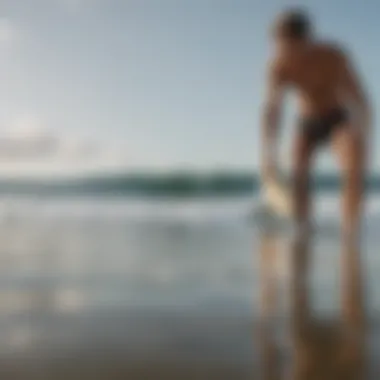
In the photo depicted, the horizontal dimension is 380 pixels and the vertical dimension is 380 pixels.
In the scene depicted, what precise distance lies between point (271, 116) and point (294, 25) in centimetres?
33

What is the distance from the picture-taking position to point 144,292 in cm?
208

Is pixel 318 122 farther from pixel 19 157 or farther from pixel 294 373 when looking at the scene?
pixel 294 373

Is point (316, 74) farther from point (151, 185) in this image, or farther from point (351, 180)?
point (151, 185)

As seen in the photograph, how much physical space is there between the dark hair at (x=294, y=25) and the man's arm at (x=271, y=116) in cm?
12

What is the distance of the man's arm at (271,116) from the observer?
3.28 m

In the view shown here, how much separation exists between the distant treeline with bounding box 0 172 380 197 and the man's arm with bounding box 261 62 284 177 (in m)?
0.44

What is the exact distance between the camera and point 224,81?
11.8ft

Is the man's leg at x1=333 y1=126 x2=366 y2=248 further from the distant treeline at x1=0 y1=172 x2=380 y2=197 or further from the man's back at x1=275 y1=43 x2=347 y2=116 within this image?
the distant treeline at x1=0 y1=172 x2=380 y2=197

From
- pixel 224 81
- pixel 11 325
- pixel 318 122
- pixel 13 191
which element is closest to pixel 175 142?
pixel 224 81

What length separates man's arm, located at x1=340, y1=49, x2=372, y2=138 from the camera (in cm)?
321

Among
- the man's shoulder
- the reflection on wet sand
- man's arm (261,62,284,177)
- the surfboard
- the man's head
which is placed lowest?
the reflection on wet sand

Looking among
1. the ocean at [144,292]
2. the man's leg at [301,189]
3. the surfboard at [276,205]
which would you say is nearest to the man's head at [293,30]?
the man's leg at [301,189]

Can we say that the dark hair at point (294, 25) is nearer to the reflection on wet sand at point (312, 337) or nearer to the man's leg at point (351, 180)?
the man's leg at point (351, 180)

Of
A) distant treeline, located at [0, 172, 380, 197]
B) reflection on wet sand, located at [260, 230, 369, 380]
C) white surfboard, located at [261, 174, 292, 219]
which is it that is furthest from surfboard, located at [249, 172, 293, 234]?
reflection on wet sand, located at [260, 230, 369, 380]
